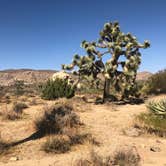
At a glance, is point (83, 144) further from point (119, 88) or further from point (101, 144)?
point (119, 88)

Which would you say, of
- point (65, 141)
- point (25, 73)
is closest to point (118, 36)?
point (65, 141)

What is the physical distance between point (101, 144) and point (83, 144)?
486 millimetres

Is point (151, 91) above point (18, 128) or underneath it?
above

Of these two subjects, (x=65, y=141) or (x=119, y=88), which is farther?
(x=119, y=88)

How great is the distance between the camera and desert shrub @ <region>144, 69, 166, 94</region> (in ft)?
63.0

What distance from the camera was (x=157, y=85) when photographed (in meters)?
19.5

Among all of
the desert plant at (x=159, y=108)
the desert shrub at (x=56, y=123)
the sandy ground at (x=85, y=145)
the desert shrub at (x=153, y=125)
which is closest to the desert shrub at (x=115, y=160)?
the sandy ground at (x=85, y=145)

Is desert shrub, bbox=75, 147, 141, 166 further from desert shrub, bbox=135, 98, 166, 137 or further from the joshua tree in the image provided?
the joshua tree

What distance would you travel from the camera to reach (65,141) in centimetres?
594

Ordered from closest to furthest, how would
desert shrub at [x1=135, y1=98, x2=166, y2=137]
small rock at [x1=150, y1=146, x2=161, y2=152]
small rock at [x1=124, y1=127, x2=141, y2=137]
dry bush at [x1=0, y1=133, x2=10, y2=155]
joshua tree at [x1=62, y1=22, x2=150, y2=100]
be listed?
1. dry bush at [x1=0, y1=133, x2=10, y2=155]
2. small rock at [x1=150, y1=146, x2=161, y2=152]
3. small rock at [x1=124, y1=127, x2=141, y2=137]
4. desert shrub at [x1=135, y1=98, x2=166, y2=137]
5. joshua tree at [x1=62, y1=22, x2=150, y2=100]

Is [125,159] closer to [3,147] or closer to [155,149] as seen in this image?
[155,149]

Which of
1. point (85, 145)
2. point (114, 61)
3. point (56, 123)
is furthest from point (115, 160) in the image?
point (114, 61)

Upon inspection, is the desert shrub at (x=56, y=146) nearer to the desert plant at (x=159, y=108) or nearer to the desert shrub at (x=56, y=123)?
the desert shrub at (x=56, y=123)

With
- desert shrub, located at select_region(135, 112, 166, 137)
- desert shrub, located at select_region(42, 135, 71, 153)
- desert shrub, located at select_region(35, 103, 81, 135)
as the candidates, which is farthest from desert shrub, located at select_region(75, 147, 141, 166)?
desert shrub, located at select_region(135, 112, 166, 137)
